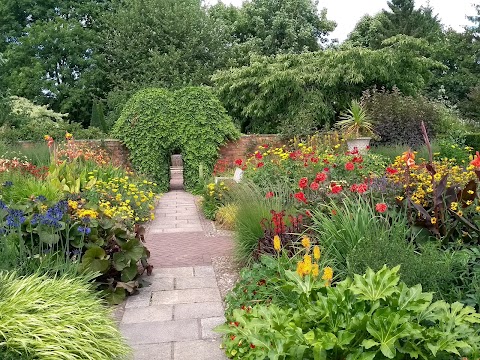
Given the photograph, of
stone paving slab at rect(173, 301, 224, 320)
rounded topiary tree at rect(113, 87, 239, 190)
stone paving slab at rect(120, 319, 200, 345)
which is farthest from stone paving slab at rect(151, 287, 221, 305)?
rounded topiary tree at rect(113, 87, 239, 190)

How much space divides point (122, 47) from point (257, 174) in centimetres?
1641

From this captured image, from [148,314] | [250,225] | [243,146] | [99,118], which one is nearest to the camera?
[148,314]

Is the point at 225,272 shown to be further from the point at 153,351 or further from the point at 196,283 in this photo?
the point at 153,351

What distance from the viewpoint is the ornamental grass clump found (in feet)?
7.95

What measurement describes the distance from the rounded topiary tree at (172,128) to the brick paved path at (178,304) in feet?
19.5

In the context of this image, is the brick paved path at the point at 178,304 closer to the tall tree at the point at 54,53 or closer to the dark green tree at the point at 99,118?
the dark green tree at the point at 99,118

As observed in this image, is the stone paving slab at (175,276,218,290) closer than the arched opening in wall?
Yes

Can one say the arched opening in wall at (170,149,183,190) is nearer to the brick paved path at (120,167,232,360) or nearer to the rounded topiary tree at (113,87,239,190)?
the rounded topiary tree at (113,87,239,190)

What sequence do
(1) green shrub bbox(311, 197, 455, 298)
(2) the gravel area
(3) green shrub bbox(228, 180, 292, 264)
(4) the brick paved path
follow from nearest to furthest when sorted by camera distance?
(1) green shrub bbox(311, 197, 455, 298)
(4) the brick paved path
(2) the gravel area
(3) green shrub bbox(228, 180, 292, 264)

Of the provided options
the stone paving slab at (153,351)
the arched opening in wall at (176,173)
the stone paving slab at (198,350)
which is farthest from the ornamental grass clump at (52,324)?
the arched opening in wall at (176,173)

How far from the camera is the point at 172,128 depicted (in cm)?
1278

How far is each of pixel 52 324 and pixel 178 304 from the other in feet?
4.67

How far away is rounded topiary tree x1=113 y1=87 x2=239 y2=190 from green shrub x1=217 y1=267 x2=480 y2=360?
34.3ft

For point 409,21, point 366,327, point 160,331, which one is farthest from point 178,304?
point 409,21
